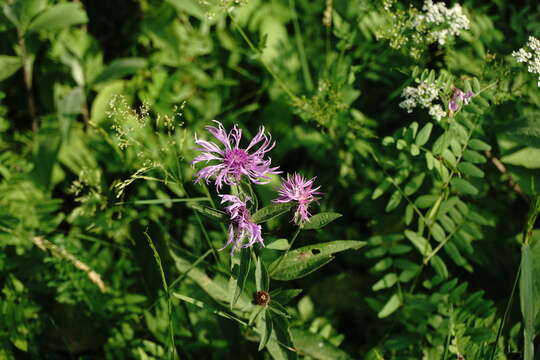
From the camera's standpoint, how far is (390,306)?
1889 millimetres

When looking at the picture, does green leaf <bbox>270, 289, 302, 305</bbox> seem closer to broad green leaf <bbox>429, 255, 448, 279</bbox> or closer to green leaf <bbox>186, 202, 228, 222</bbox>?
green leaf <bbox>186, 202, 228, 222</bbox>

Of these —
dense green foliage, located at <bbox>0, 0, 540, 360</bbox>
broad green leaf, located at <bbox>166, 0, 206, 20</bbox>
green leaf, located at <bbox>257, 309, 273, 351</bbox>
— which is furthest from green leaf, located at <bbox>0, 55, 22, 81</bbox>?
green leaf, located at <bbox>257, 309, 273, 351</bbox>

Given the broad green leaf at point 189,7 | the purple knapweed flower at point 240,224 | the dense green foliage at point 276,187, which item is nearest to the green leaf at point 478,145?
the dense green foliage at point 276,187

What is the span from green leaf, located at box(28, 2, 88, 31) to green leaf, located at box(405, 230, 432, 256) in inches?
65.1

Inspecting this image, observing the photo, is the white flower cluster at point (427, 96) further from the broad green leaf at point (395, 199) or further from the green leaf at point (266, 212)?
the green leaf at point (266, 212)

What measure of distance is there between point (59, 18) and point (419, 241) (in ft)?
5.92

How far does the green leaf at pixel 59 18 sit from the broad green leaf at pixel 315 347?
1.62m

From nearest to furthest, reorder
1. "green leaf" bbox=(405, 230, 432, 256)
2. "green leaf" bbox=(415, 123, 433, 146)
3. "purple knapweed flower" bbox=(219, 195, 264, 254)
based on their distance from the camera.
→ "purple knapweed flower" bbox=(219, 195, 264, 254)
"green leaf" bbox=(415, 123, 433, 146)
"green leaf" bbox=(405, 230, 432, 256)

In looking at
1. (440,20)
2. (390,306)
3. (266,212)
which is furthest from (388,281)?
(440,20)

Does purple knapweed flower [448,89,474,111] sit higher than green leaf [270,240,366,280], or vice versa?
purple knapweed flower [448,89,474,111]

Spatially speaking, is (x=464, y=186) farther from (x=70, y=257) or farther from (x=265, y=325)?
(x=70, y=257)

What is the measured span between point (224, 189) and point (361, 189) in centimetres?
97

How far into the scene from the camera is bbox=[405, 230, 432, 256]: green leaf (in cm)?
189

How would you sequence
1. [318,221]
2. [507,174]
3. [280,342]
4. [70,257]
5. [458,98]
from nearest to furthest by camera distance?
[318,221] → [280,342] → [458,98] → [70,257] → [507,174]
